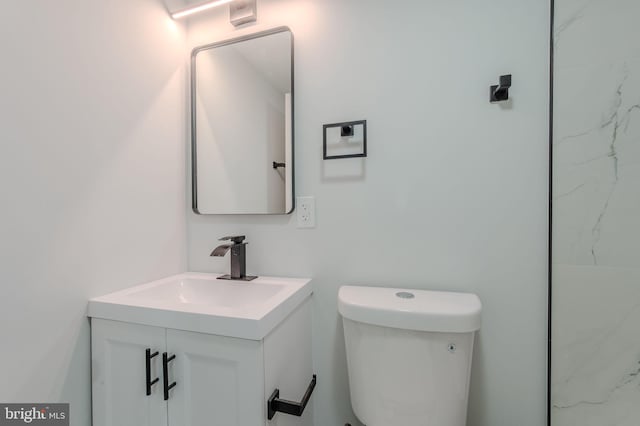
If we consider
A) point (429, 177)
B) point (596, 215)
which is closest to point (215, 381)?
point (429, 177)

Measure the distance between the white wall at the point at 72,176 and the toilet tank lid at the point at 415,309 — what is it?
82 cm

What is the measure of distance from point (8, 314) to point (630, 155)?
1697 millimetres

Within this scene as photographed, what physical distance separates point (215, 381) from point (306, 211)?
2.08 ft

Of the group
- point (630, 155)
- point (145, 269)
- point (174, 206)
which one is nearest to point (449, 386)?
point (630, 155)

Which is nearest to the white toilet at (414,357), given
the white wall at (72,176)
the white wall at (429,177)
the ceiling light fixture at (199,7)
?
the white wall at (429,177)

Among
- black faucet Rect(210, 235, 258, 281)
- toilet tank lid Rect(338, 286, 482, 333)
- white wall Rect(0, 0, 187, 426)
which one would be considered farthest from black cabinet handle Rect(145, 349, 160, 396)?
toilet tank lid Rect(338, 286, 482, 333)

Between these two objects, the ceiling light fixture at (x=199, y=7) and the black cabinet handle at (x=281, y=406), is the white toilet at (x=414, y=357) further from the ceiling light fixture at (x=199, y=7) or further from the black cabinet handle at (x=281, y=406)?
the ceiling light fixture at (x=199, y=7)

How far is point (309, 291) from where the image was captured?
3.42 ft

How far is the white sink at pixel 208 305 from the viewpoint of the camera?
0.69m

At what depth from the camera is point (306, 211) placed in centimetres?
109

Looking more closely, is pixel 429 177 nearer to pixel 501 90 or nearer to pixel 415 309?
pixel 501 90

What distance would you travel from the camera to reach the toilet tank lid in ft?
2.44

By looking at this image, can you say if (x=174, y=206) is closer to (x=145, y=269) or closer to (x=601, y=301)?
(x=145, y=269)

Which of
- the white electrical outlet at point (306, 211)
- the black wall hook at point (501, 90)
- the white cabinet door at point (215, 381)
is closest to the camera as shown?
the white cabinet door at point (215, 381)
